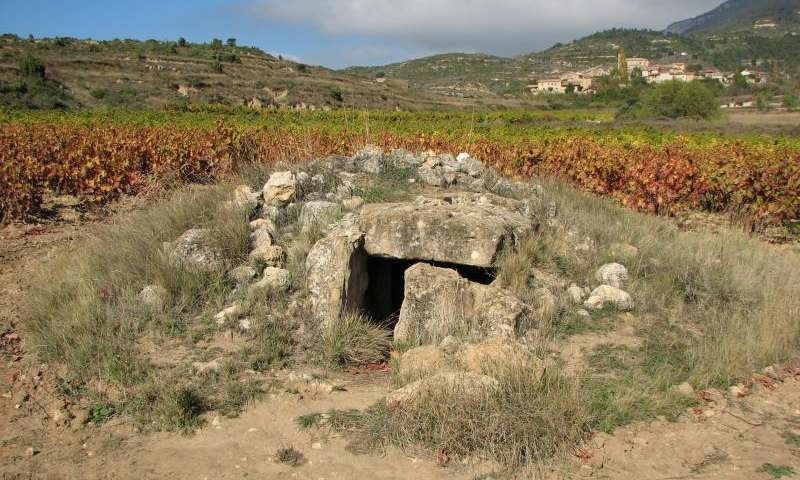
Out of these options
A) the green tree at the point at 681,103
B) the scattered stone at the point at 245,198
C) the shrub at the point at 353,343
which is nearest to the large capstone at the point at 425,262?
the shrub at the point at 353,343

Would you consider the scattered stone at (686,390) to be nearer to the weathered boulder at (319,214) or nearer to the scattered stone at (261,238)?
the weathered boulder at (319,214)

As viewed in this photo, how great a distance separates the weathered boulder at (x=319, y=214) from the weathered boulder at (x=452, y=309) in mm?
1422

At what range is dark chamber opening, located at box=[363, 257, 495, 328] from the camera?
269 inches

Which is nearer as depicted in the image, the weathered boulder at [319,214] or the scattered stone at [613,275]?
the scattered stone at [613,275]

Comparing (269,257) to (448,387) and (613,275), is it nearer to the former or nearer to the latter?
(448,387)

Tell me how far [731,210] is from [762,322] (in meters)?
6.74

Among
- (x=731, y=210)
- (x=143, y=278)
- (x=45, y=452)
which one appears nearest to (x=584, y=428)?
(x=45, y=452)

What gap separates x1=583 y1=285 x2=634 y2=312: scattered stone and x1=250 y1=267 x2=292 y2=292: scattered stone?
3.20 metres

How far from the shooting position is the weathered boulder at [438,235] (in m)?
6.20

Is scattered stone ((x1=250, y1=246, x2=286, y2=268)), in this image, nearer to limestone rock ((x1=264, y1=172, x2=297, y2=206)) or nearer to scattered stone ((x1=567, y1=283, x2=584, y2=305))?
limestone rock ((x1=264, y1=172, x2=297, y2=206))

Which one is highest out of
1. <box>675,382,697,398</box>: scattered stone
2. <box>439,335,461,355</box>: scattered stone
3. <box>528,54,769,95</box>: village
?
<box>528,54,769,95</box>: village

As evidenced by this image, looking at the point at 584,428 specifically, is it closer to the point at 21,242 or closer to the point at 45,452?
the point at 45,452

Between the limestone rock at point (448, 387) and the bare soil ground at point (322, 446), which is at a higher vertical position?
the limestone rock at point (448, 387)

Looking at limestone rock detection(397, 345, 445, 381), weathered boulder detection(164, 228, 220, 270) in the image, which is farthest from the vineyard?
limestone rock detection(397, 345, 445, 381)
